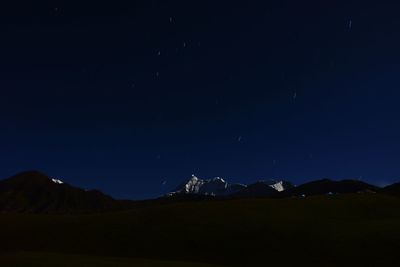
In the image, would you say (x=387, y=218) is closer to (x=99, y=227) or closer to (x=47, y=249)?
(x=99, y=227)

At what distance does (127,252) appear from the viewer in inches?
2447

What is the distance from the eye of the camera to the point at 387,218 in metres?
72.9

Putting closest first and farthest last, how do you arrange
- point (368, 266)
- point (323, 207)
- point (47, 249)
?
1. point (368, 266)
2. point (47, 249)
3. point (323, 207)

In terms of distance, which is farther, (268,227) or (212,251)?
(268,227)

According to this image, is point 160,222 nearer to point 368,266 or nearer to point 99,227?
point 99,227

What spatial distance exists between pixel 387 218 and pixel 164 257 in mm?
35530

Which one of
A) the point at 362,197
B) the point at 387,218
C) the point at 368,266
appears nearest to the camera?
the point at 368,266

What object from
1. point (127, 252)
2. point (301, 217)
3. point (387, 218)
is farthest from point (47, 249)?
point (387, 218)

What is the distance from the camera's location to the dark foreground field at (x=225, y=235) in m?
55.5

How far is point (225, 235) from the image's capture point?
2608 inches

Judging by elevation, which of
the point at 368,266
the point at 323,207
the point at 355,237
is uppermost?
the point at 323,207

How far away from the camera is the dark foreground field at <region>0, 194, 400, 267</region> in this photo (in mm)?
55500

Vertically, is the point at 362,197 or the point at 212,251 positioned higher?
the point at 362,197

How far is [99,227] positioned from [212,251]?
21440mm
